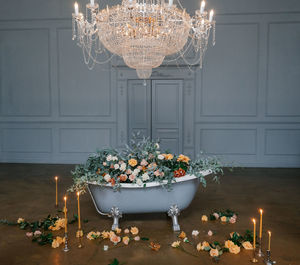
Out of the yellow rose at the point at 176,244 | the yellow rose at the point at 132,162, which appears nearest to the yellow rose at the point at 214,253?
the yellow rose at the point at 176,244

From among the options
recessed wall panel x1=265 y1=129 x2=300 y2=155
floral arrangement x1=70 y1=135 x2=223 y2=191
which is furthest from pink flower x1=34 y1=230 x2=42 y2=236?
recessed wall panel x1=265 y1=129 x2=300 y2=155

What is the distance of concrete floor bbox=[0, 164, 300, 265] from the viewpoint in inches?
99.5

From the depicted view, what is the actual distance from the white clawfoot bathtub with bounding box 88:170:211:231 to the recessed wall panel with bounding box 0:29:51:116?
4032 mm

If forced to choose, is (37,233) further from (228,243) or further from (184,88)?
(184,88)

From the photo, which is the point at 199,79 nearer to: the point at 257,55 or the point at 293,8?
the point at 257,55

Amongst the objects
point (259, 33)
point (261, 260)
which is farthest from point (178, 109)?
point (261, 260)

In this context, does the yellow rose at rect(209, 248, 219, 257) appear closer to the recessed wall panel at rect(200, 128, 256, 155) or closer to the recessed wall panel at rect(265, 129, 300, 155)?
the recessed wall panel at rect(200, 128, 256, 155)

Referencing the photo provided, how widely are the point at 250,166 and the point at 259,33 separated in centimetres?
267

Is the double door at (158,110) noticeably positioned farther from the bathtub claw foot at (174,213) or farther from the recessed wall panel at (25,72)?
the bathtub claw foot at (174,213)

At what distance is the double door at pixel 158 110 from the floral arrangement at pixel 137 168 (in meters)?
3.09

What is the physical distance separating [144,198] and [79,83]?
4101 mm

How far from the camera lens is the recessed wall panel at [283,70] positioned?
600 centimetres

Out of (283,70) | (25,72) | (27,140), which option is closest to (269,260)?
(283,70)

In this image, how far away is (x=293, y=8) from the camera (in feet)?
19.5
